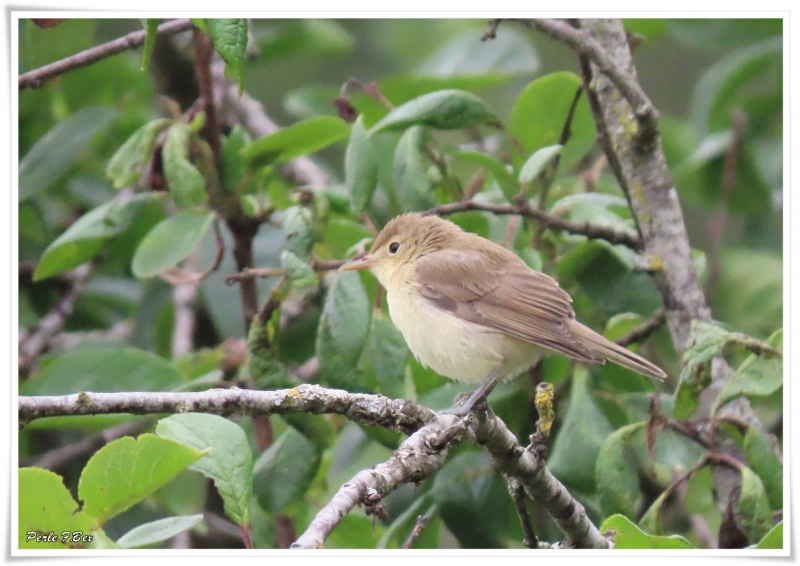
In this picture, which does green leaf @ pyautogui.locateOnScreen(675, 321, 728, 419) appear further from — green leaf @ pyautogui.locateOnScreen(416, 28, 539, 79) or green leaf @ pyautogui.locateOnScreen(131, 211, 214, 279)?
green leaf @ pyautogui.locateOnScreen(416, 28, 539, 79)

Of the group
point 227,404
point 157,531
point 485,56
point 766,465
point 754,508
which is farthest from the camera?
point 485,56

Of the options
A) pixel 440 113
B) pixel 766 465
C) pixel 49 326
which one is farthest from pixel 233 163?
pixel 766 465

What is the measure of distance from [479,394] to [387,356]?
421 millimetres

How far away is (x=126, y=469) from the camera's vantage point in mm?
2059

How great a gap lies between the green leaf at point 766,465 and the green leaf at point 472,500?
803 mm

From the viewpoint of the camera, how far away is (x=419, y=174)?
318cm

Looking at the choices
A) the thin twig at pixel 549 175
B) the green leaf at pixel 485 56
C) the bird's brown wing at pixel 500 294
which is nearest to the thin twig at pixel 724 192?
the green leaf at pixel 485 56

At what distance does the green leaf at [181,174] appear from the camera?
3.29m

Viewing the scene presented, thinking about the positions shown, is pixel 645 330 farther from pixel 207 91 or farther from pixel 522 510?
pixel 207 91

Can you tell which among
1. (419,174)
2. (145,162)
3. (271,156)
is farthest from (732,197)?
(145,162)

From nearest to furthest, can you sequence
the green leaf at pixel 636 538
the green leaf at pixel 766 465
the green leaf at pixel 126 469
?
the green leaf at pixel 126 469 → the green leaf at pixel 636 538 → the green leaf at pixel 766 465

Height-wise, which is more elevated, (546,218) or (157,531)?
(546,218)

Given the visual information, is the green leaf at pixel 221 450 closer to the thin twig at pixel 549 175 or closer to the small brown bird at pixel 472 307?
the small brown bird at pixel 472 307
